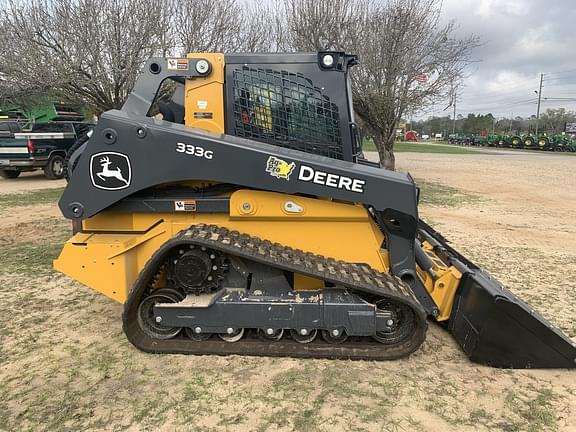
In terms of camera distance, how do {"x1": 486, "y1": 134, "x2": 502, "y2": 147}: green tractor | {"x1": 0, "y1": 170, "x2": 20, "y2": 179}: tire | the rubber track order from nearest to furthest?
the rubber track < {"x1": 0, "y1": 170, "x2": 20, "y2": 179}: tire < {"x1": 486, "y1": 134, "x2": 502, "y2": 147}: green tractor

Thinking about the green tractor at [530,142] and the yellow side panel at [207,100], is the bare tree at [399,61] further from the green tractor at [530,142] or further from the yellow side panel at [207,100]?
the green tractor at [530,142]

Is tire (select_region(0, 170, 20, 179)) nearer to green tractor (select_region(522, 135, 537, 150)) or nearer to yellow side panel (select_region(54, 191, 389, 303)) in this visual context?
yellow side panel (select_region(54, 191, 389, 303))

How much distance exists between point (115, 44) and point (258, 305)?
1075 cm

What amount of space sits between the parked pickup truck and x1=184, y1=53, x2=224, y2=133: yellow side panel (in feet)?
42.8

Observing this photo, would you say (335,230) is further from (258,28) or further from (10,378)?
(258,28)

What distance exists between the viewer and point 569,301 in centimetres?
514

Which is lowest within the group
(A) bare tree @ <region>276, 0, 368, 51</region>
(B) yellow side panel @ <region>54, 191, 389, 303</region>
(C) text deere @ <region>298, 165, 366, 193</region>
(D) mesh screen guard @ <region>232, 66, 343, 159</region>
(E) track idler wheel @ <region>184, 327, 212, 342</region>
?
(E) track idler wheel @ <region>184, 327, 212, 342</region>

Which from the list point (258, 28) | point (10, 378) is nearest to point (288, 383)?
point (10, 378)

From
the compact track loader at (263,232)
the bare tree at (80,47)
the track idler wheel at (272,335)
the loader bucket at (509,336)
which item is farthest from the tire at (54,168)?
the loader bucket at (509,336)

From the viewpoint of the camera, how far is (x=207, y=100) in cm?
394

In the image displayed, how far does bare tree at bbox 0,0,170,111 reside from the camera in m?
11.9

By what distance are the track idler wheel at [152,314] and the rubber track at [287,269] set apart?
4cm

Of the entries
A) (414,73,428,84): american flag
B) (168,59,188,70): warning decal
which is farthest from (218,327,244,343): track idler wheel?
(414,73,428,84): american flag

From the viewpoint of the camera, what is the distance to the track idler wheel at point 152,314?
3.75m
